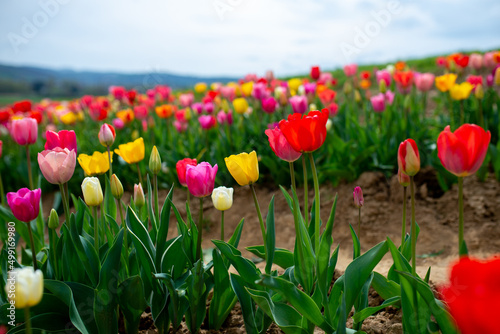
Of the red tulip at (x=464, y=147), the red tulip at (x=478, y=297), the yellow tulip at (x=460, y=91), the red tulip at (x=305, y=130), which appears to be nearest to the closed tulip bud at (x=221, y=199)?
the red tulip at (x=305, y=130)

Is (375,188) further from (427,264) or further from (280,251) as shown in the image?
(280,251)

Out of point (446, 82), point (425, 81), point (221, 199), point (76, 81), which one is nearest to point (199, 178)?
point (221, 199)

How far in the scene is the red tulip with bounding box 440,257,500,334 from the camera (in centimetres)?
68

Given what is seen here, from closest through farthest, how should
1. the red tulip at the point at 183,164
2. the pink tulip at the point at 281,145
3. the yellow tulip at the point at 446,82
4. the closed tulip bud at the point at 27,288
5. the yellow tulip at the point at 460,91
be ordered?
the closed tulip bud at the point at 27,288 < the pink tulip at the point at 281,145 < the red tulip at the point at 183,164 < the yellow tulip at the point at 460,91 < the yellow tulip at the point at 446,82

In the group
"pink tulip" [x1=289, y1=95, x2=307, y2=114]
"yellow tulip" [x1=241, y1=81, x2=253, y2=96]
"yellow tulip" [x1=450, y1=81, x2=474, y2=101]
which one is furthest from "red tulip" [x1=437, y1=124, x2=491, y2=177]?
"yellow tulip" [x1=241, y1=81, x2=253, y2=96]

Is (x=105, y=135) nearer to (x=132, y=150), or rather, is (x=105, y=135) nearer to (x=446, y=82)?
(x=132, y=150)

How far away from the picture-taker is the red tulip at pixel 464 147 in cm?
114

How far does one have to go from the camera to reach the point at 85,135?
216 inches

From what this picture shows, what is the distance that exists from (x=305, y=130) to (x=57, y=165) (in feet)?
3.07

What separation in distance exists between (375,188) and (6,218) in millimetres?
2516

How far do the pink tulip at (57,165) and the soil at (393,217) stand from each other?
138 centimetres

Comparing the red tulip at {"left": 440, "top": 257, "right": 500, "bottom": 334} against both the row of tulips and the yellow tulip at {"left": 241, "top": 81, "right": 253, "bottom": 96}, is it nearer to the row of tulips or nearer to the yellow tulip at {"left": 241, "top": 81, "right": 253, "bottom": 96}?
the row of tulips

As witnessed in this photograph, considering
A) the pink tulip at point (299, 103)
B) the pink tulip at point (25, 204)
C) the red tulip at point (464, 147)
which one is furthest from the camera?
the pink tulip at point (299, 103)

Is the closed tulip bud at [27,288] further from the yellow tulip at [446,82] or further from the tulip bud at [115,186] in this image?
the yellow tulip at [446,82]
